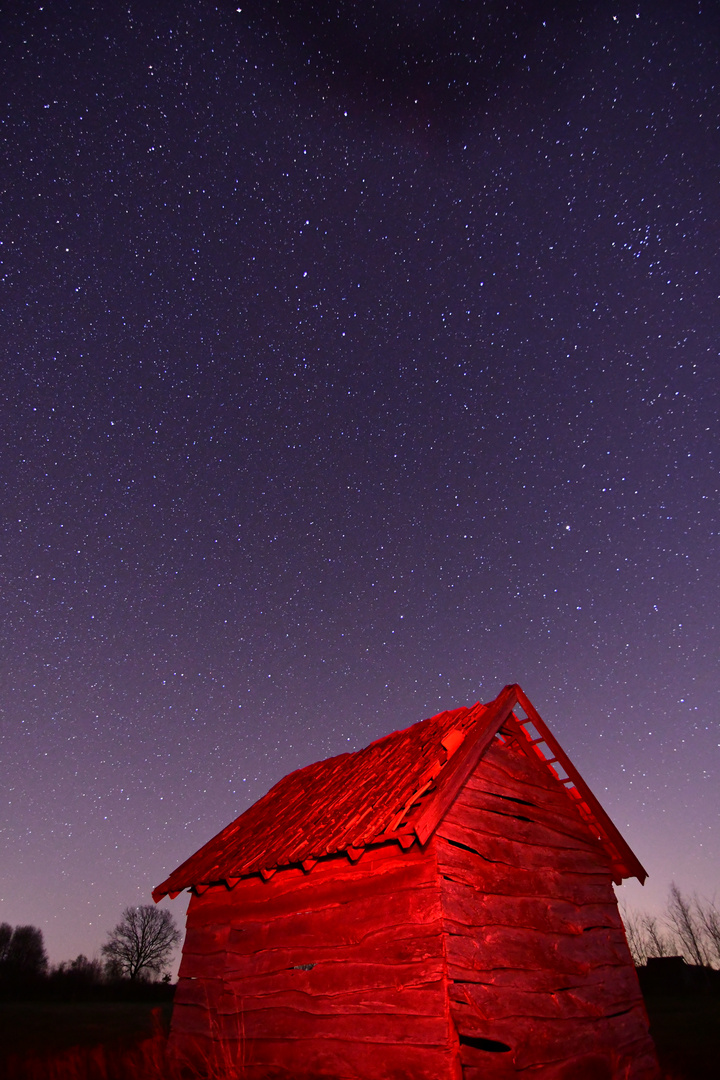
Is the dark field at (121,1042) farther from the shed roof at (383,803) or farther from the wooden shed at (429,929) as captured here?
the shed roof at (383,803)

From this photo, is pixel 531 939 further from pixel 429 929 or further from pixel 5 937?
pixel 5 937

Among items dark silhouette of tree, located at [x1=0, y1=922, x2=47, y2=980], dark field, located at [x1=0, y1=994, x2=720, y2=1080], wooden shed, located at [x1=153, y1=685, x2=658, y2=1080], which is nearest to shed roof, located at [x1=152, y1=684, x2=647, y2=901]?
wooden shed, located at [x1=153, y1=685, x2=658, y2=1080]

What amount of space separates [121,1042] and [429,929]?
27.1 ft

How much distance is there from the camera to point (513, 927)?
844 centimetres

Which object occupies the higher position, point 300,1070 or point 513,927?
point 513,927

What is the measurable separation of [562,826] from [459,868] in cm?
308

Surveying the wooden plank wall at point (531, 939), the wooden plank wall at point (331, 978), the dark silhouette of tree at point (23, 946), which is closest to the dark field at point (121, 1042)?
the wooden plank wall at point (531, 939)

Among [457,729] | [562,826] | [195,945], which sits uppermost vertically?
[457,729]

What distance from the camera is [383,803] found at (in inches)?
348

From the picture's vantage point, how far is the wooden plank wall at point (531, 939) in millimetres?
7547

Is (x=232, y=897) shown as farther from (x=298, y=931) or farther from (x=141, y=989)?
(x=141, y=989)

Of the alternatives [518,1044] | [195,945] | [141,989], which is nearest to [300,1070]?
[518,1044]

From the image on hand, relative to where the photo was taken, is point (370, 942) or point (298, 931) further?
point (298, 931)

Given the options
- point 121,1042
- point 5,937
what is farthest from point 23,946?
point 121,1042
